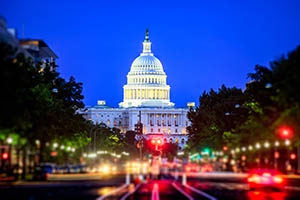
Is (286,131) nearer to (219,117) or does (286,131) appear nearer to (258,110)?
(258,110)

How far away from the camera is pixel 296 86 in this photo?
64.9 meters

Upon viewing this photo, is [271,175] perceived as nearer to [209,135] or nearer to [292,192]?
[292,192]

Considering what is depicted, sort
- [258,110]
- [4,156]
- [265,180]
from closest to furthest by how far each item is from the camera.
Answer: [265,180]
[4,156]
[258,110]

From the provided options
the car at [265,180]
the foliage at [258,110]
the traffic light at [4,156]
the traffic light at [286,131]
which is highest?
the foliage at [258,110]

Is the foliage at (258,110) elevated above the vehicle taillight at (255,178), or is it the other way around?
the foliage at (258,110)

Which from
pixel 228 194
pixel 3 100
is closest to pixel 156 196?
pixel 228 194

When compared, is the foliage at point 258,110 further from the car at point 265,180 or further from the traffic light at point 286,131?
the car at point 265,180

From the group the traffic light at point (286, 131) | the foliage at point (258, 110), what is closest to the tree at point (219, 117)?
the foliage at point (258, 110)

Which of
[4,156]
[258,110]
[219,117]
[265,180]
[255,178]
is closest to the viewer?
[265,180]

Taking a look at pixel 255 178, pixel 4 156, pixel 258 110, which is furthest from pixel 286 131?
pixel 258 110

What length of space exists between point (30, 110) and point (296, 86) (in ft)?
75.9

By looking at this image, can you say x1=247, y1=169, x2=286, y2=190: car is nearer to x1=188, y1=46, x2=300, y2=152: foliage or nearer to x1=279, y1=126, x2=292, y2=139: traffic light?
x1=188, y1=46, x2=300, y2=152: foliage

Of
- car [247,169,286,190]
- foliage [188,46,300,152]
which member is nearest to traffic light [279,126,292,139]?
foliage [188,46,300,152]

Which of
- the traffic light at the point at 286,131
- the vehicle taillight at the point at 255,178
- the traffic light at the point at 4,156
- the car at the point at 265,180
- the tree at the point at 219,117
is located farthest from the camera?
the tree at the point at 219,117
